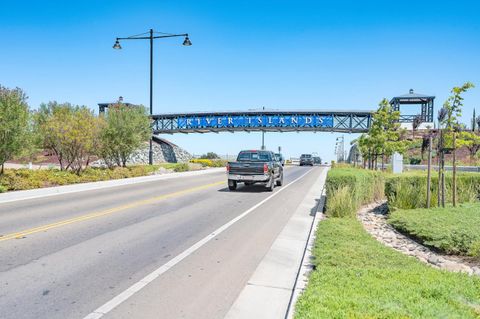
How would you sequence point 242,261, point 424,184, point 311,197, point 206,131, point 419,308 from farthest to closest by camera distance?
point 206,131, point 311,197, point 424,184, point 242,261, point 419,308

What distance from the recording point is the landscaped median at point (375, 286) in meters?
4.12

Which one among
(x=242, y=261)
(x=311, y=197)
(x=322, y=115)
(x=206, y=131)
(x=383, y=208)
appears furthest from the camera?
(x=206, y=131)

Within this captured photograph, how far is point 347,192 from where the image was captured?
35.6 feet

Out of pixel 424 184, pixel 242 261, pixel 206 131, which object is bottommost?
pixel 242 261

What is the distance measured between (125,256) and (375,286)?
13.9ft

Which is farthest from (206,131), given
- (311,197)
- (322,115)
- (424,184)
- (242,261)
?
(242,261)

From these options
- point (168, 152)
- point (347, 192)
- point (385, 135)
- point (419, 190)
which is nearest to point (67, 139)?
point (347, 192)

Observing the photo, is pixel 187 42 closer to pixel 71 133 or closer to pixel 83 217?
pixel 71 133

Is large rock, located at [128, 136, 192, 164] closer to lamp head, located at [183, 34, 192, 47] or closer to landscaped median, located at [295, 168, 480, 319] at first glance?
lamp head, located at [183, 34, 192, 47]

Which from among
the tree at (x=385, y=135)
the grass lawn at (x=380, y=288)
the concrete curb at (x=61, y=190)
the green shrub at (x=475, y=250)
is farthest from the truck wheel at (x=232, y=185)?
the green shrub at (x=475, y=250)

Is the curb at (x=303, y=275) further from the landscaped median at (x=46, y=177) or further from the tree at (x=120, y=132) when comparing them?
the tree at (x=120, y=132)

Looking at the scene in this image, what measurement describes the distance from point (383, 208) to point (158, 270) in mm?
9394

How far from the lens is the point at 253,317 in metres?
4.37

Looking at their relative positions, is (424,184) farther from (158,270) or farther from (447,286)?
(158,270)
